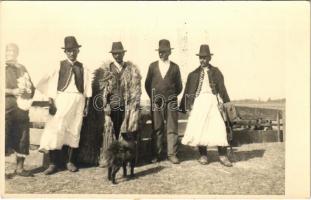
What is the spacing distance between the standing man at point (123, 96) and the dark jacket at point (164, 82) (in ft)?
0.54

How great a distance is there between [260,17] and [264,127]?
1.50m

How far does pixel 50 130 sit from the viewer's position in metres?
5.75

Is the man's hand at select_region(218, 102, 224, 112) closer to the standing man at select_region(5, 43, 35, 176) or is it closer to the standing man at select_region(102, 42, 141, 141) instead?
the standing man at select_region(102, 42, 141, 141)

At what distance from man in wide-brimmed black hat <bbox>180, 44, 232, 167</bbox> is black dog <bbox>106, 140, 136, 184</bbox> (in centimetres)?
77

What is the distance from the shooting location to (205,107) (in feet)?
19.1

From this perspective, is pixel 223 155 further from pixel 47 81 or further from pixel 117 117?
pixel 47 81

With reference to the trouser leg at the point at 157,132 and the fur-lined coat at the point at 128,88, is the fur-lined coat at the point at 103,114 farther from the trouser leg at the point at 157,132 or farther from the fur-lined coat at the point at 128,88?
the trouser leg at the point at 157,132

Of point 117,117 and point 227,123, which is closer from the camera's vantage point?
point 117,117

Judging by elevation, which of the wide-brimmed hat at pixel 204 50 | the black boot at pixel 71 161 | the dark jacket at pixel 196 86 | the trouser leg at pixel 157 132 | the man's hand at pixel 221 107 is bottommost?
the black boot at pixel 71 161

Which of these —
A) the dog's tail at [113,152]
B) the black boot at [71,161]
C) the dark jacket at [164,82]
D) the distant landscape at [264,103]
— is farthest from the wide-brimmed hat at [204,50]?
the black boot at [71,161]

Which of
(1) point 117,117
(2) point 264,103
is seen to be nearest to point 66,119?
(1) point 117,117

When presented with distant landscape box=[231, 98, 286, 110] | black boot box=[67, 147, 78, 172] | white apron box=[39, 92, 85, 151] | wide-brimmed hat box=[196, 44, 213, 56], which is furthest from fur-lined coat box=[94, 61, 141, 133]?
distant landscape box=[231, 98, 286, 110]

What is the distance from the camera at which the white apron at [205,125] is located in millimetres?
5801

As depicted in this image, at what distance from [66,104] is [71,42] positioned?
32.4 inches
